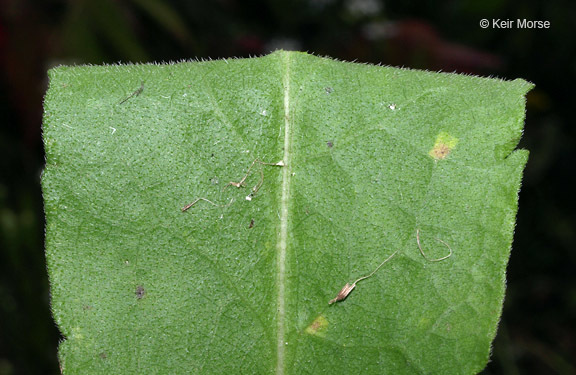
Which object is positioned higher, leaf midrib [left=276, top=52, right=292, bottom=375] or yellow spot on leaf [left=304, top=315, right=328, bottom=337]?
leaf midrib [left=276, top=52, right=292, bottom=375]

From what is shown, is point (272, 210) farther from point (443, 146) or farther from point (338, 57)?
point (338, 57)

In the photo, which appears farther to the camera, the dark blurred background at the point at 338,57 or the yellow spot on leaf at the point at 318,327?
the dark blurred background at the point at 338,57

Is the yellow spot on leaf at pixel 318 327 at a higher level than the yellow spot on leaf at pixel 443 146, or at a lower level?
lower

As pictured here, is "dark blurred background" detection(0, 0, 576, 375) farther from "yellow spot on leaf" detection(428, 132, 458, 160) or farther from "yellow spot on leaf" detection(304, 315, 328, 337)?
"yellow spot on leaf" detection(304, 315, 328, 337)

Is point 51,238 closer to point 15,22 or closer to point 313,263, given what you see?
point 313,263

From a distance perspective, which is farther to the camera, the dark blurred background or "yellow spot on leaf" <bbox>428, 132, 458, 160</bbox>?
the dark blurred background

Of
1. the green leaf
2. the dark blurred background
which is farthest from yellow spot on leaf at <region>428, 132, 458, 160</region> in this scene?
the dark blurred background

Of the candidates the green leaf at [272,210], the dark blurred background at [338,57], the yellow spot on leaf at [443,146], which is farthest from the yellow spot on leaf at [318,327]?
the dark blurred background at [338,57]

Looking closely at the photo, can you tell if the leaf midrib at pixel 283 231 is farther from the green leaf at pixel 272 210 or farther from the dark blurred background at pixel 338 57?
the dark blurred background at pixel 338 57
